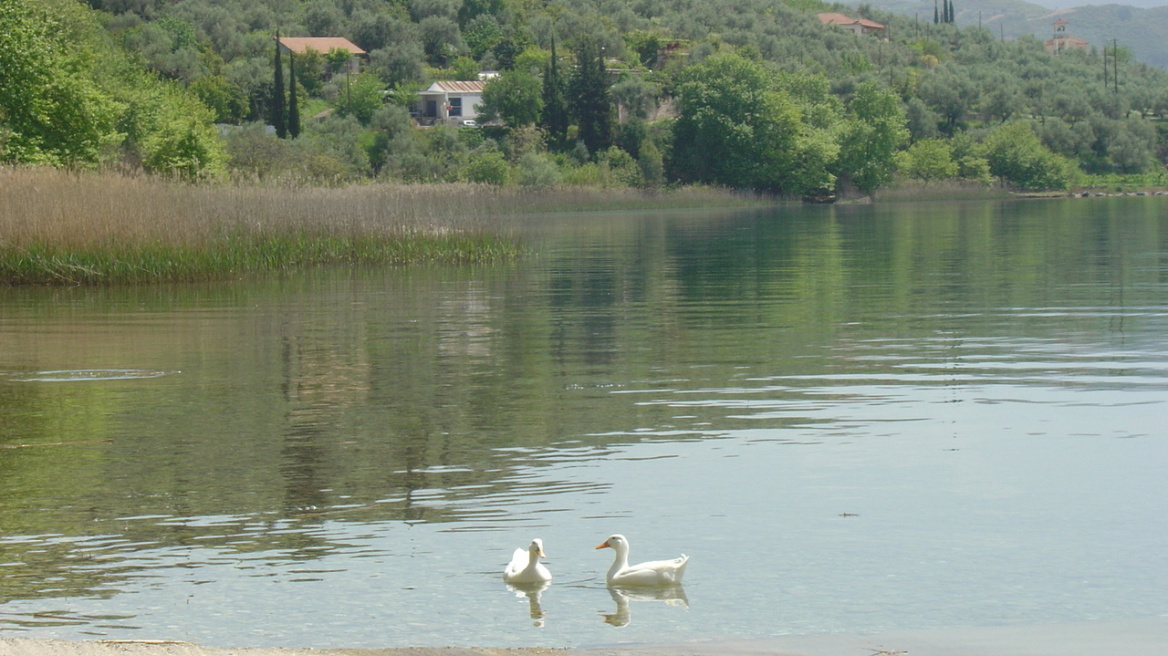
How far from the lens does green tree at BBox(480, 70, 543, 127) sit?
11481 centimetres

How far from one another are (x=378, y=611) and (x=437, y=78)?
429 ft

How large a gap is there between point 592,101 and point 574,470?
103301mm

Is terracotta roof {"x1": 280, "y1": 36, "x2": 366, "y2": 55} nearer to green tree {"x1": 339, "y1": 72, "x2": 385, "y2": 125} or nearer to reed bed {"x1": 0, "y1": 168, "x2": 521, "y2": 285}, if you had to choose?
green tree {"x1": 339, "y1": 72, "x2": 385, "y2": 125}

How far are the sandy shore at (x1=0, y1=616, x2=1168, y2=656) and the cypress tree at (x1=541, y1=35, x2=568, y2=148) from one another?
107062 millimetres

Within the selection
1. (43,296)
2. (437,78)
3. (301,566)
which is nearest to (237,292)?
(43,296)

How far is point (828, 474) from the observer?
10914mm

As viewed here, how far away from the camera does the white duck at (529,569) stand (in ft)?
26.3

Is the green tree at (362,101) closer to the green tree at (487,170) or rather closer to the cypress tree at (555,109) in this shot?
the cypress tree at (555,109)

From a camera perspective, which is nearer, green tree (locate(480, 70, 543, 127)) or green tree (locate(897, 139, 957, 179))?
green tree (locate(480, 70, 543, 127))

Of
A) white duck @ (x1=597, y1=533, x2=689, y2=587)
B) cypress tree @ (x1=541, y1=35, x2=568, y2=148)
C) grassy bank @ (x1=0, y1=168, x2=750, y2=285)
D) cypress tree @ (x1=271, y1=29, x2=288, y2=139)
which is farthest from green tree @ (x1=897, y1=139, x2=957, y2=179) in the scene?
white duck @ (x1=597, y1=533, x2=689, y2=587)

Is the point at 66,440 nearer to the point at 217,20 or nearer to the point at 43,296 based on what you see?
the point at 43,296

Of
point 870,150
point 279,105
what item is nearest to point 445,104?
point 279,105

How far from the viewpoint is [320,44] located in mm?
138000

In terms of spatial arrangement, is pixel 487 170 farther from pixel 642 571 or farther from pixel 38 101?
pixel 642 571
